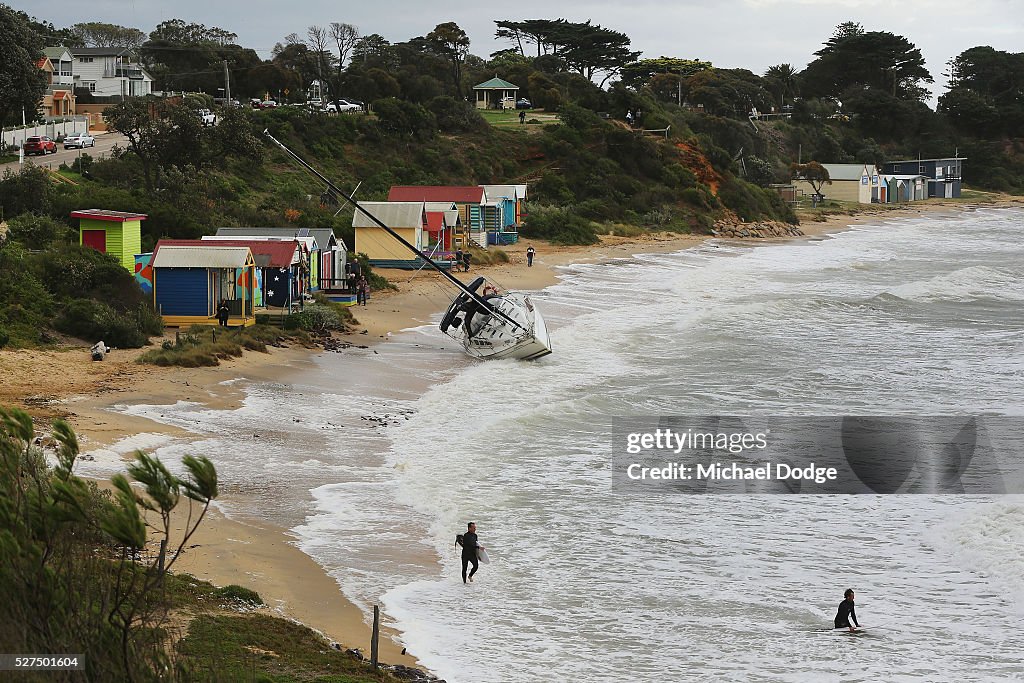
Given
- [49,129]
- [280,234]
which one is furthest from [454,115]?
[280,234]

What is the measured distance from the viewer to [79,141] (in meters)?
60.6

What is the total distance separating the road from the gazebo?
120ft

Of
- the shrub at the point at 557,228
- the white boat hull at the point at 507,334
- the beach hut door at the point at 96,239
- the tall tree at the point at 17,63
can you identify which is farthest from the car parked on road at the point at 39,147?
the white boat hull at the point at 507,334

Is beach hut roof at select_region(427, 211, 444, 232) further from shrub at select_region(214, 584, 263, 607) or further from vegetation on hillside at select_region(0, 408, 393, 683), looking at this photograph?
vegetation on hillside at select_region(0, 408, 393, 683)

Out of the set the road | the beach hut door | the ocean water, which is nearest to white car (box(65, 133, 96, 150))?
the road

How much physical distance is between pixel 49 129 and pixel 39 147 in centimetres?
972

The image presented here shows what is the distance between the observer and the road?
171ft

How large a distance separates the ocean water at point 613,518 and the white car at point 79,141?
33817 millimetres

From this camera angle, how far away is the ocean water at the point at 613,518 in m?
14.3

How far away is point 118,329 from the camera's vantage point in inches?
1115


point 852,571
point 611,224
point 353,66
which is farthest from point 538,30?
point 852,571

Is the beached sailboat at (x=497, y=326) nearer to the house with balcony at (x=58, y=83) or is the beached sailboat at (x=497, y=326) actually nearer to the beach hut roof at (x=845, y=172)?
the house with balcony at (x=58, y=83)

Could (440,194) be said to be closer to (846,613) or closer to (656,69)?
(846,613)

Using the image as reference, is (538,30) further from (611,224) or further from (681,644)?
(681,644)
